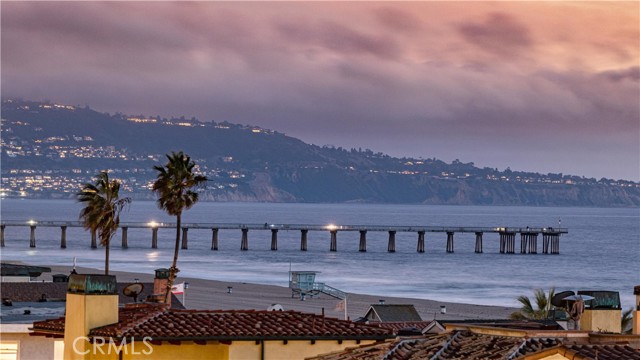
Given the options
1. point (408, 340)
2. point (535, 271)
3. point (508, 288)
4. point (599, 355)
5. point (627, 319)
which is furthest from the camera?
point (535, 271)

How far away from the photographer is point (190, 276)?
511 feet

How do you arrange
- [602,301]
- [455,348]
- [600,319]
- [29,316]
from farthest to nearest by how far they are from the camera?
[29,316], [602,301], [600,319], [455,348]

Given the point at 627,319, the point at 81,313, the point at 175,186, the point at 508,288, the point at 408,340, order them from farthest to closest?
the point at 508,288
the point at 175,186
the point at 627,319
the point at 81,313
the point at 408,340

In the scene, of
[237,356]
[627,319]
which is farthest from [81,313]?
[627,319]

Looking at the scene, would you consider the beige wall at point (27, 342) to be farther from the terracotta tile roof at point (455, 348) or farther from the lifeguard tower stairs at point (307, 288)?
the lifeguard tower stairs at point (307, 288)

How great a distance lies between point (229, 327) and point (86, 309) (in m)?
2.52

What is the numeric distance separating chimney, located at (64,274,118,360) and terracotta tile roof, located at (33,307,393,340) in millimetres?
207

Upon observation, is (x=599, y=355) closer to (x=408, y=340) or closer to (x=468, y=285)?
(x=408, y=340)

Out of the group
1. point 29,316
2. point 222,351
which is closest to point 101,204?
point 29,316

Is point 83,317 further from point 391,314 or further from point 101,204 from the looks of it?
point 391,314

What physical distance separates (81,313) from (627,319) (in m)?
34.1

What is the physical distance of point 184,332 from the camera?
24.0m
